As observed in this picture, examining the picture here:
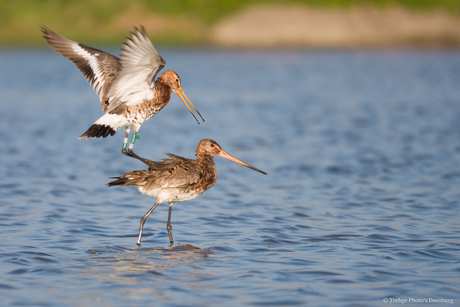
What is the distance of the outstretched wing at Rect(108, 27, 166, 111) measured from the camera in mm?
6707

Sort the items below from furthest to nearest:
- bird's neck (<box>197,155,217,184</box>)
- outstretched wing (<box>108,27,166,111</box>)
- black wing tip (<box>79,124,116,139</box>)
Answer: bird's neck (<box>197,155,217,184</box>)
black wing tip (<box>79,124,116,139</box>)
outstretched wing (<box>108,27,166,111</box>)

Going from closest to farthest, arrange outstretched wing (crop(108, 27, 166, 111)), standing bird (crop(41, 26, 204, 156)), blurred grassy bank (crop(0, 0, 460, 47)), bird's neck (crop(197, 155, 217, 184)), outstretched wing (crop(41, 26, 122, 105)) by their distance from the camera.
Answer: outstretched wing (crop(108, 27, 166, 111)) → standing bird (crop(41, 26, 204, 156)) → bird's neck (crop(197, 155, 217, 184)) → outstretched wing (crop(41, 26, 122, 105)) → blurred grassy bank (crop(0, 0, 460, 47))

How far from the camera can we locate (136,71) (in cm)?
714

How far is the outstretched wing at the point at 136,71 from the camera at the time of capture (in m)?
6.71

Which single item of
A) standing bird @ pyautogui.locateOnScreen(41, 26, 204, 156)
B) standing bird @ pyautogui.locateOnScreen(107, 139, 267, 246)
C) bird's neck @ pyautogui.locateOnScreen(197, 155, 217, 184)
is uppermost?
standing bird @ pyautogui.locateOnScreen(41, 26, 204, 156)

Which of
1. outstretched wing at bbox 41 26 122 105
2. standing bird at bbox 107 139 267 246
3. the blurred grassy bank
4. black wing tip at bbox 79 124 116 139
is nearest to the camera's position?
standing bird at bbox 107 139 267 246

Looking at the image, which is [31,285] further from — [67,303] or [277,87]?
[277,87]

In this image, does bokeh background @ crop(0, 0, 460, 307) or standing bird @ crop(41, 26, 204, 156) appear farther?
standing bird @ crop(41, 26, 204, 156)

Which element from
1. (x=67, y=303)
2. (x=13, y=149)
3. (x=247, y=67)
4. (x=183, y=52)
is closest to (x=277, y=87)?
(x=247, y=67)

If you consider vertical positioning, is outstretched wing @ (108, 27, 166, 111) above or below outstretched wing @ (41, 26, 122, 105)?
below

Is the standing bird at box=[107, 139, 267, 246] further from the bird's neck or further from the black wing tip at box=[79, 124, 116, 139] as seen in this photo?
the black wing tip at box=[79, 124, 116, 139]

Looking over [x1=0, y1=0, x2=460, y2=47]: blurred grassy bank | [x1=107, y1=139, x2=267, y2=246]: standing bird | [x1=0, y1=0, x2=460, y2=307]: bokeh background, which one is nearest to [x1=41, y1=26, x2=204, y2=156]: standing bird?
[x1=107, y1=139, x2=267, y2=246]: standing bird

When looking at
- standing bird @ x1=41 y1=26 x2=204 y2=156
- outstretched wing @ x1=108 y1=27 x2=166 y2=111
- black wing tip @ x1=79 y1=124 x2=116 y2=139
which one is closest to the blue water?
black wing tip @ x1=79 y1=124 x2=116 y2=139

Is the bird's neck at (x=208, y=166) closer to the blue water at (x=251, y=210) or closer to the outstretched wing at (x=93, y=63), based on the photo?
the blue water at (x=251, y=210)
